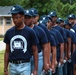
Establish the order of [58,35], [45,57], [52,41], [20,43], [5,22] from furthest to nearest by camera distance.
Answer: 1. [5,22]
2. [58,35]
3. [52,41]
4. [45,57]
5. [20,43]

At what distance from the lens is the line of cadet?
24.4 feet

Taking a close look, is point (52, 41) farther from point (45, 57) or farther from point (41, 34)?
point (45, 57)

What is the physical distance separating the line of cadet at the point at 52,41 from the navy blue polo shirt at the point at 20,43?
402 millimetres

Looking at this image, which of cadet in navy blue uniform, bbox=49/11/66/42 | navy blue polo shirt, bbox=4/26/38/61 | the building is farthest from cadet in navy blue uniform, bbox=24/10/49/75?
the building

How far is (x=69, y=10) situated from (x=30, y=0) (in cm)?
501

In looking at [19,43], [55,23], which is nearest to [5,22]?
[55,23]

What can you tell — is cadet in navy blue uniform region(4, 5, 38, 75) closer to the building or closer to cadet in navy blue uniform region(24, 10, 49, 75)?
cadet in navy blue uniform region(24, 10, 49, 75)

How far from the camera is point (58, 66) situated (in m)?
9.77

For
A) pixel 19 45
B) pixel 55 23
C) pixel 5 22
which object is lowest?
pixel 19 45

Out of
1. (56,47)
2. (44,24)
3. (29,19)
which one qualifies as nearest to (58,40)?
(56,47)

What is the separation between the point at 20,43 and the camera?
245 inches

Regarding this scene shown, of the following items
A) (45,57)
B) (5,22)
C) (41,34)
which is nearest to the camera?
(45,57)

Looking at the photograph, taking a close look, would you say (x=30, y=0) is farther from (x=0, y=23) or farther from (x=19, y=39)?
(x=19, y=39)

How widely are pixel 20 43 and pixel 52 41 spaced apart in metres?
2.71
